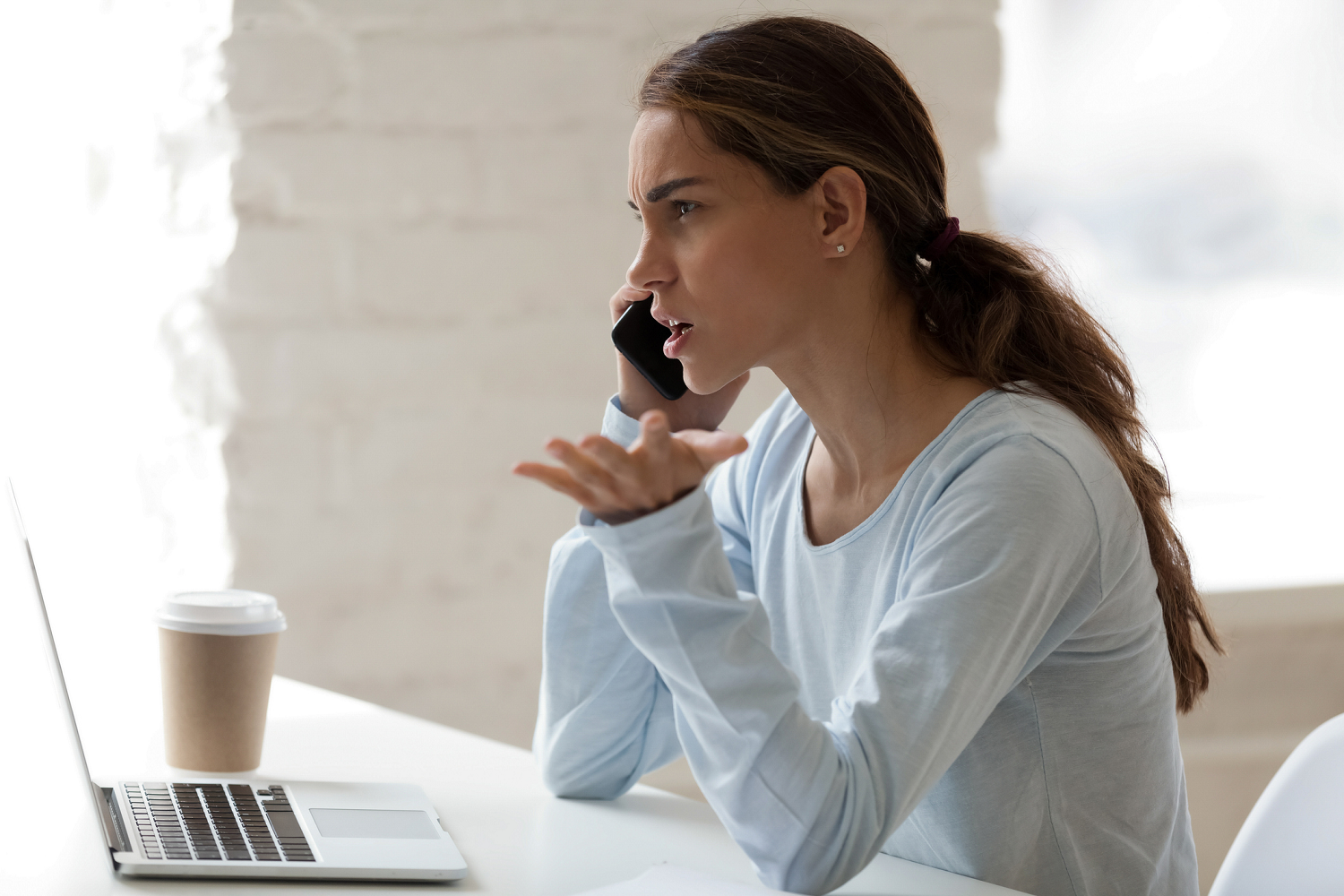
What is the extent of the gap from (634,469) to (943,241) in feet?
1.45

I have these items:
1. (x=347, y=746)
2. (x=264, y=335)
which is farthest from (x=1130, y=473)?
(x=264, y=335)

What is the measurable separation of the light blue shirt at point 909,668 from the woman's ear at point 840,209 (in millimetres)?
158

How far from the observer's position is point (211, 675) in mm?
980

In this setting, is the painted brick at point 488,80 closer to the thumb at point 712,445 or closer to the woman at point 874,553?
the woman at point 874,553

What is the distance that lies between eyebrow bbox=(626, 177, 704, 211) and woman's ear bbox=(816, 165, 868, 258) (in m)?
0.09

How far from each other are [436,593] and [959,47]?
38.5 inches

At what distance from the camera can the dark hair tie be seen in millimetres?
1069

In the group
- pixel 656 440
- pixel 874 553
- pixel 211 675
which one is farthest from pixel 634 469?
pixel 211 675

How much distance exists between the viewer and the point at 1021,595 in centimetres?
85

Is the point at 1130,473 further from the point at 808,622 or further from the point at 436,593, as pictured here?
the point at 436,593

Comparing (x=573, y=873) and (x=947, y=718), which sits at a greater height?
(x=947, y=718)

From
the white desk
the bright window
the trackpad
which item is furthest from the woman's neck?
the bright window

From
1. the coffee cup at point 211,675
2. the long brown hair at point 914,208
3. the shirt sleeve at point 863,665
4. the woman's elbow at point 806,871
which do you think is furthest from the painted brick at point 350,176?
the woman's elbow at point 806,871

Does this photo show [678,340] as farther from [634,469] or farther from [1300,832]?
[1300,832]
